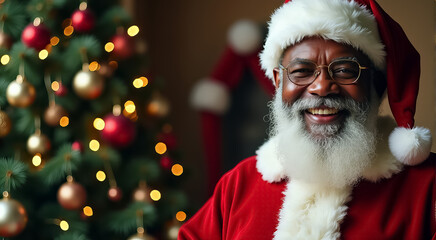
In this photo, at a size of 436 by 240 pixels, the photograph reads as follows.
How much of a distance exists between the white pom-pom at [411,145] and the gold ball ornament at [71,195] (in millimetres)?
1476

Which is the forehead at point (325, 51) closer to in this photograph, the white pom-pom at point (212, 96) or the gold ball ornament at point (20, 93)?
the gold ball ornament at point (20, 93)

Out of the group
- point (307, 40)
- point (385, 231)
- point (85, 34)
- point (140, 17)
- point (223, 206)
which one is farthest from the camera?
point (140, 17)

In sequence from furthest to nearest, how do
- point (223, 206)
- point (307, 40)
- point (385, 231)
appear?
1. point (223, 206)
2. point (307, 40)
3. point (385, 231)

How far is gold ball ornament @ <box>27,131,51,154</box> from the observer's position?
8.11 ft

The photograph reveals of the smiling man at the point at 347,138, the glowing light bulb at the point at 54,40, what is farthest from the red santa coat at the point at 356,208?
the glowing light bulb at the point at 54,40

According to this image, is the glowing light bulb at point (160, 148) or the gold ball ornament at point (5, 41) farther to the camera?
the glowing light bulb at point (160, 148)

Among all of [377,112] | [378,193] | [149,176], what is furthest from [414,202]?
[149,176]

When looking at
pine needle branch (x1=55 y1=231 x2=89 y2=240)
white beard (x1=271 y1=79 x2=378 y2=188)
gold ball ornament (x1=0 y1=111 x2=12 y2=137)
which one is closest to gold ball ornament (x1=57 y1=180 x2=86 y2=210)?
pine needle branch (x1=55 y1=231 x2=89 y2=240)

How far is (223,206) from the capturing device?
175 cm

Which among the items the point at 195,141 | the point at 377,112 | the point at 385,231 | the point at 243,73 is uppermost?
the point at 377,112

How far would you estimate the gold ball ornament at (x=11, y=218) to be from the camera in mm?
2201

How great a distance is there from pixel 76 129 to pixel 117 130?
0.25m

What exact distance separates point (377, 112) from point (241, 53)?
2.09m

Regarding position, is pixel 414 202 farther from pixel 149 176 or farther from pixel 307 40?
pixel 149 176
